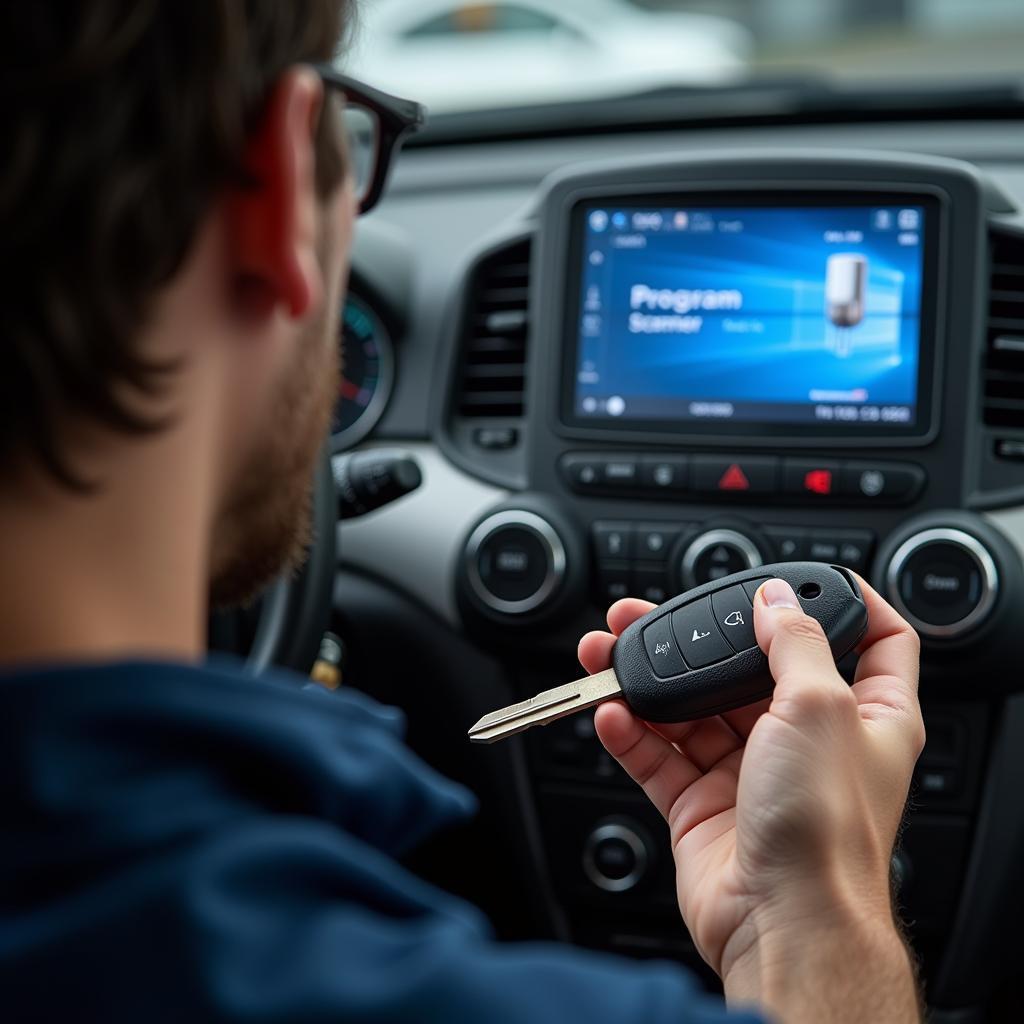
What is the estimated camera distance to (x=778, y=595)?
1.40m

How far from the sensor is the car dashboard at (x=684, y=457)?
7.06ft

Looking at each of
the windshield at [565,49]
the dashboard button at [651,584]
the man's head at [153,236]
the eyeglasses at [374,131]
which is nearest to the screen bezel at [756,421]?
the dashboard button at [651,584]

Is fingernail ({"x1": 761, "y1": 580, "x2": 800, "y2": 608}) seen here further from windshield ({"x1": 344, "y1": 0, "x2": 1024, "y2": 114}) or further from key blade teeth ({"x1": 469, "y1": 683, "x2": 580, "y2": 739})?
windshield ({"x1": 344, "y1": 0, "x2": 1024, "y2": 114})

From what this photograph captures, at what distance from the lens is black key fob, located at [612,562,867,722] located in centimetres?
Result: 141

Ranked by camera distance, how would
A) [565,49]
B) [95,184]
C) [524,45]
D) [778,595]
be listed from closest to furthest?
[95,184]
[778,595]
[524,45]
[565,49]

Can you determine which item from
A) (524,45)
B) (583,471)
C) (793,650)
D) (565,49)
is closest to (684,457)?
(583,471)

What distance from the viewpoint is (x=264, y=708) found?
2.41ft

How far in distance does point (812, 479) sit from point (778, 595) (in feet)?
2.66

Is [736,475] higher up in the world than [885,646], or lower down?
higher up

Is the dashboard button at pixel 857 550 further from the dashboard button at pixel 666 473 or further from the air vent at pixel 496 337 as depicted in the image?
the air vent at pixel 496 337

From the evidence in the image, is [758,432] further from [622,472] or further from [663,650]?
[663,650]

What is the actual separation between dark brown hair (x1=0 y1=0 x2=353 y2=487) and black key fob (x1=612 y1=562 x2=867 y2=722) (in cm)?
76

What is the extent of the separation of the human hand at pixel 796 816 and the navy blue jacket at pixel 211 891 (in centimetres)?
41

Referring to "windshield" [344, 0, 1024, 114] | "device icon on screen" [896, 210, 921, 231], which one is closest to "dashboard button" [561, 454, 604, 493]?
"device icon on screen" [896, 210, 921, 231]
